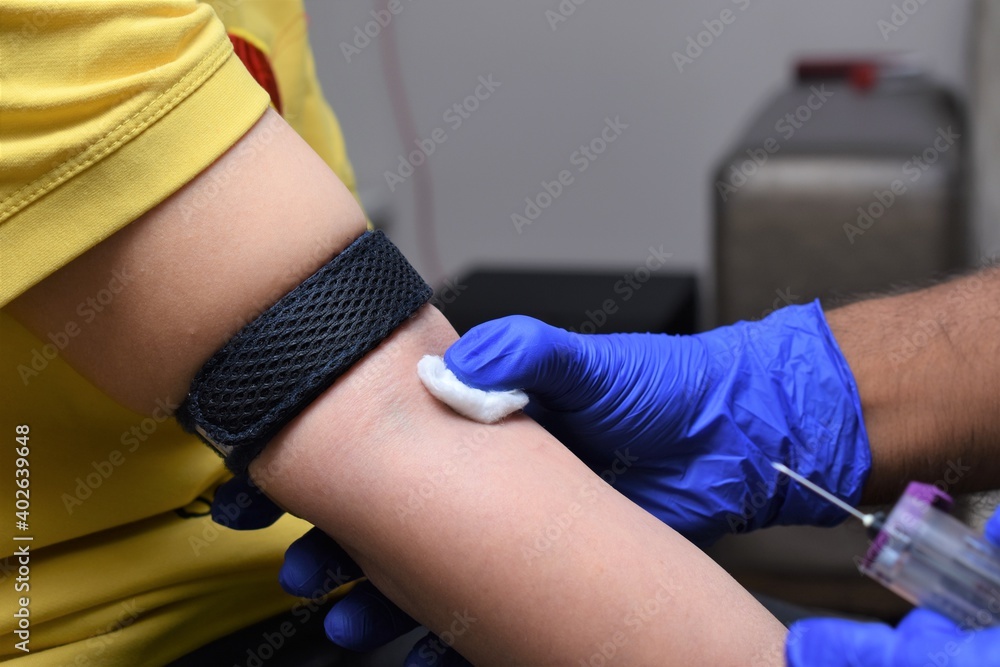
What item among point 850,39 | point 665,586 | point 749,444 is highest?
point 665,586

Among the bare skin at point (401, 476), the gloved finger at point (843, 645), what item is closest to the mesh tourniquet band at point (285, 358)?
the bare skin at point (401, 476)

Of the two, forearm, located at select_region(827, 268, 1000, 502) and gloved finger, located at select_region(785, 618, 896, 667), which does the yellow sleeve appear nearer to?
gloved finger, located at select_region(785, 618, 896, 667)

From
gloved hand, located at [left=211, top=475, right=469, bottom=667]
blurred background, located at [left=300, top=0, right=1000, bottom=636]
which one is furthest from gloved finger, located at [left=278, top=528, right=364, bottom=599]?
blurred background, located at [left=300, top=0, right=1000, bottom=636]

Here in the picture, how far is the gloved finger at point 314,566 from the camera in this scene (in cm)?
74

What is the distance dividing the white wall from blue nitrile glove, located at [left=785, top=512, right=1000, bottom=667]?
4.48ft

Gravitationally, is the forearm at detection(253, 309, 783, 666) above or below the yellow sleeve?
below

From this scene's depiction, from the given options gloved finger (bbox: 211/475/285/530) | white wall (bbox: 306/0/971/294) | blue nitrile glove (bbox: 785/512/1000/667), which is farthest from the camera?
white wall (bbox: 306/0/971/294)

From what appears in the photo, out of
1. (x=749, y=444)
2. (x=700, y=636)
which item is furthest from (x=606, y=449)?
(x=700, y=636)

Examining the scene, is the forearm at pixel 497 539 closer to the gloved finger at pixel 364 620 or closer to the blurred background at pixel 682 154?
the gloved finger at pixel 364 620

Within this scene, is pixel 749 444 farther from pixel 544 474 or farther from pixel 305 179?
pixel 305 179

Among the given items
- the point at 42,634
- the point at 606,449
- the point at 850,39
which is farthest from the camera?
the point at 850,39

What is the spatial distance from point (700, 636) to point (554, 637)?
0.10m

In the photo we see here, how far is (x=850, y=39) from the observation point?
76.5 inches

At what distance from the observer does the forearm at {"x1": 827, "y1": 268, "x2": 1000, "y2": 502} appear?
0.87 metres
